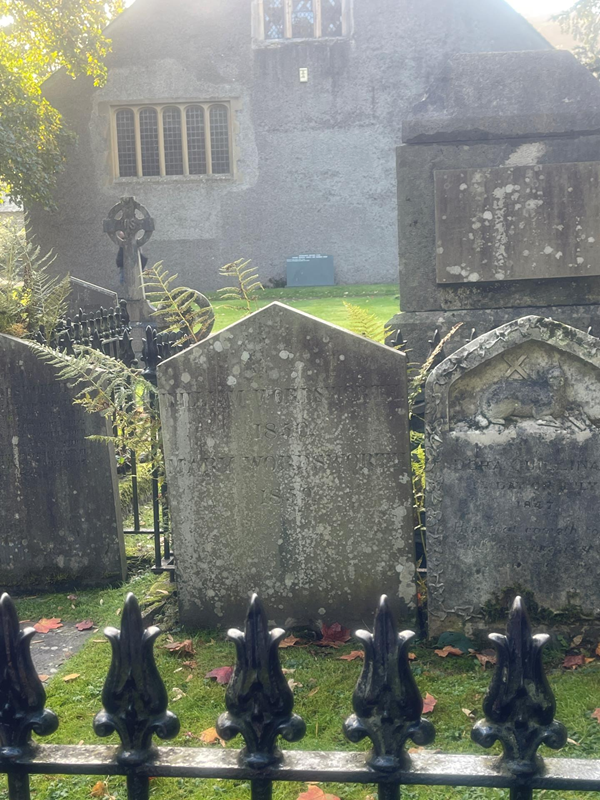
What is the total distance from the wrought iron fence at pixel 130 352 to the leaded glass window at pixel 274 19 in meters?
15.6

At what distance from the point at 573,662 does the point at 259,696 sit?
2.57 m

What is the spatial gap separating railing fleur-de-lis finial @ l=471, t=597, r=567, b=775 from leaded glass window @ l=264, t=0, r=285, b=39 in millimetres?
22877

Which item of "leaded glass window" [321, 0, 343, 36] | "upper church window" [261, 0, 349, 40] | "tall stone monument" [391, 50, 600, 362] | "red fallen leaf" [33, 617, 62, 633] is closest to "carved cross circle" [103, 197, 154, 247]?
"tall stone monument" [391, 50, 600, 362]

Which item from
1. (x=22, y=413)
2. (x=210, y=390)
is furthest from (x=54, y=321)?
(x=210, y=390)

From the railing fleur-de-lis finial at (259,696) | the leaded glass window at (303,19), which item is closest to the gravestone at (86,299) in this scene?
the railing fleur-de-lis finial at (259,696)

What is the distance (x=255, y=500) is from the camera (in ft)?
13.4

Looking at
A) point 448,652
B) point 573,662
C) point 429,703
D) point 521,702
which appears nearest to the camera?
point 521,702

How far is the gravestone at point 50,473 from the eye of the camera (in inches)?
186

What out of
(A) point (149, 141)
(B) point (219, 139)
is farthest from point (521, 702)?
(A) point (149, 141)

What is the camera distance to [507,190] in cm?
→ 691

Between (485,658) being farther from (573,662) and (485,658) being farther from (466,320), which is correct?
(466,320)

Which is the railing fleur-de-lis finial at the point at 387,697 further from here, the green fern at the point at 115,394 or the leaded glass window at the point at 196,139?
the leaded glass window at the point at 196,139

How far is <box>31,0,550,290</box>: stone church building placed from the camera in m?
21.7

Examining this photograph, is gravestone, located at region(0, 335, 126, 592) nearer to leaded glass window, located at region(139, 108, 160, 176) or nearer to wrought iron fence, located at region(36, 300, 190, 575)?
wrought iron fence, located at region(36, 300, 190, 575)
